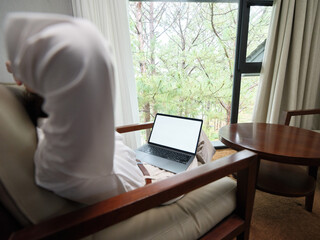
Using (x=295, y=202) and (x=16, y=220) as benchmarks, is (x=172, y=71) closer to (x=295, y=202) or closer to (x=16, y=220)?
(x=295, y=202)

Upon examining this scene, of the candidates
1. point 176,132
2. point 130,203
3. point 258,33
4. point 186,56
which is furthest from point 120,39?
point 258,33

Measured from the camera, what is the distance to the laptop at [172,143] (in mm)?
934

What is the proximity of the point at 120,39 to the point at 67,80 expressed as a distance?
1469 mm

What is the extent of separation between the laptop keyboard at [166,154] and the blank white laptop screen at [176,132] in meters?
0.04

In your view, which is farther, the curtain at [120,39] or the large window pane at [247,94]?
the large window pane at [247,94]

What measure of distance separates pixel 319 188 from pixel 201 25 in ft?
7.40

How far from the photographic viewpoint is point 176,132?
1.10m

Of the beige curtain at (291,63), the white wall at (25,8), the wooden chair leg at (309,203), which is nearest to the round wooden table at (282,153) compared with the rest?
the wooden chair leg at (309,203)

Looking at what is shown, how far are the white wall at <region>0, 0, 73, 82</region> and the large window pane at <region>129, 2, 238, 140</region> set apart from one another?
915 mm

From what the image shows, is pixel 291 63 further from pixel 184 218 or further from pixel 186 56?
pixel 184 218

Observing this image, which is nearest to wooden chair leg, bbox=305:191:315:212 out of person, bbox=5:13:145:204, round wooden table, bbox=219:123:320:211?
round wooden table, bbox=219:123:320:211

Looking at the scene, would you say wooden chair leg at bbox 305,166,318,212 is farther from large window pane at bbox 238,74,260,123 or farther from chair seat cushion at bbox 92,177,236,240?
large window pane at bbox 238,74,260,123

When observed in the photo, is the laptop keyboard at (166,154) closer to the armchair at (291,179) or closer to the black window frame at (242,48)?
the armchair at (291,179)

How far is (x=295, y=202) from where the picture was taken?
1.23 meters
